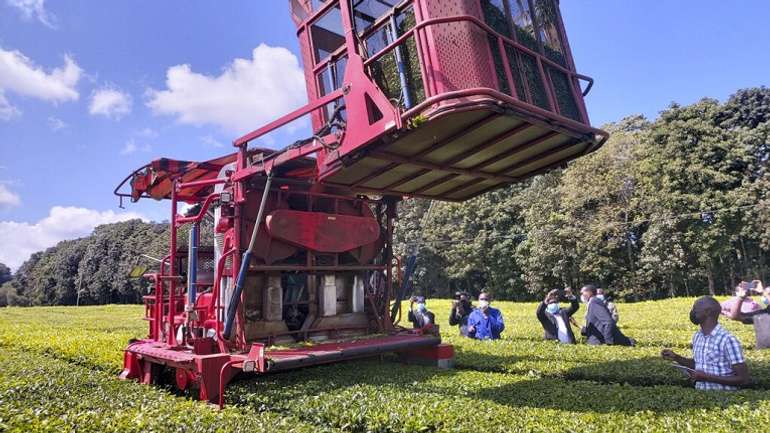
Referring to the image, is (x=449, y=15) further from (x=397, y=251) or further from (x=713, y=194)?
(x=397, y=251)

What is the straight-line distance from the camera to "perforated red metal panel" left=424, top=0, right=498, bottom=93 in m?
4.61

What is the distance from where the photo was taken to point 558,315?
1115 centimetres

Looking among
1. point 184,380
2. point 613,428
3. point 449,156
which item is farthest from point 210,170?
point 613,428

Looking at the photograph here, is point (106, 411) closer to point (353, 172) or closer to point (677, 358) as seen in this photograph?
point (353, 172)

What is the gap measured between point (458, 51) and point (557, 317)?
816cm

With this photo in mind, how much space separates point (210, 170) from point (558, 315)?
7.90m

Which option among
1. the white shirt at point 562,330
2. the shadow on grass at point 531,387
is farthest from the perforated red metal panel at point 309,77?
the white shirt at point 562,330

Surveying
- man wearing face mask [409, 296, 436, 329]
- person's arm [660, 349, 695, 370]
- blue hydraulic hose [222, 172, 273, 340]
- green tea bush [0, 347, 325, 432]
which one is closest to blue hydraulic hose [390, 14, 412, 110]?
blue hydraulic hose [222, 172, 273, 340]

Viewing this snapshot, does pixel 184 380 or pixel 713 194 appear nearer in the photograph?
pixel 184 380

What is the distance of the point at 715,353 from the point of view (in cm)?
502

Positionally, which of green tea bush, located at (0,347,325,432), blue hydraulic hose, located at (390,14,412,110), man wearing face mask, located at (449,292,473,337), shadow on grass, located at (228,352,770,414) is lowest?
shadow on grass, located at (228,352,770,414)

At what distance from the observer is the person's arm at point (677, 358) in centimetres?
522

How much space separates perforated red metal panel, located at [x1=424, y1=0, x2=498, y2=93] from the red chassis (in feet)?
0.04

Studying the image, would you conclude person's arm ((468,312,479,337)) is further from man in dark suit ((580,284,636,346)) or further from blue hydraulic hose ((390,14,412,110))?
blue hydraulic hose ((390,14,412,110))
